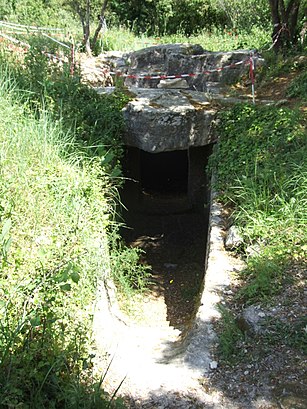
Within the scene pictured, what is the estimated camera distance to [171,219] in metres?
8.37

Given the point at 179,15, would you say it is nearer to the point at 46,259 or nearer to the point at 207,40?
the point at 207,40

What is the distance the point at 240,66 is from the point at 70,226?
5.90 m

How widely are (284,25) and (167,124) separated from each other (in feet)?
12.2

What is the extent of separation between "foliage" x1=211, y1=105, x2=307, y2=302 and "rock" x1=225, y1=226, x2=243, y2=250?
A: 7cm

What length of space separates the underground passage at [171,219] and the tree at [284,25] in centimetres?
278

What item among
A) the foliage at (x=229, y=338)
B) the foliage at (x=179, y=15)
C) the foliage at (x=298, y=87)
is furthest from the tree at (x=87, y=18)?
the foliage at (x=229, y=338)

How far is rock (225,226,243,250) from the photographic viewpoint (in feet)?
15.9

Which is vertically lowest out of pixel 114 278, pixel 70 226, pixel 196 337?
pixel 114 278

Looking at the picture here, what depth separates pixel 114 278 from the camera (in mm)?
5383

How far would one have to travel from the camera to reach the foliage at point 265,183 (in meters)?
4.31

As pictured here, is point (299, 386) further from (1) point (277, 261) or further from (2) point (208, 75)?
(2) point (208, 75)

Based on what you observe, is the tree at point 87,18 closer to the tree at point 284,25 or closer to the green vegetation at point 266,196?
Result: the tree at point 284,25

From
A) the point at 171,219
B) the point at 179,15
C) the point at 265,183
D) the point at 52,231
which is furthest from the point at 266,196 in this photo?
the point at 179,15

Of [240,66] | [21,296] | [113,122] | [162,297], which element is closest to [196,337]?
[21,296]
